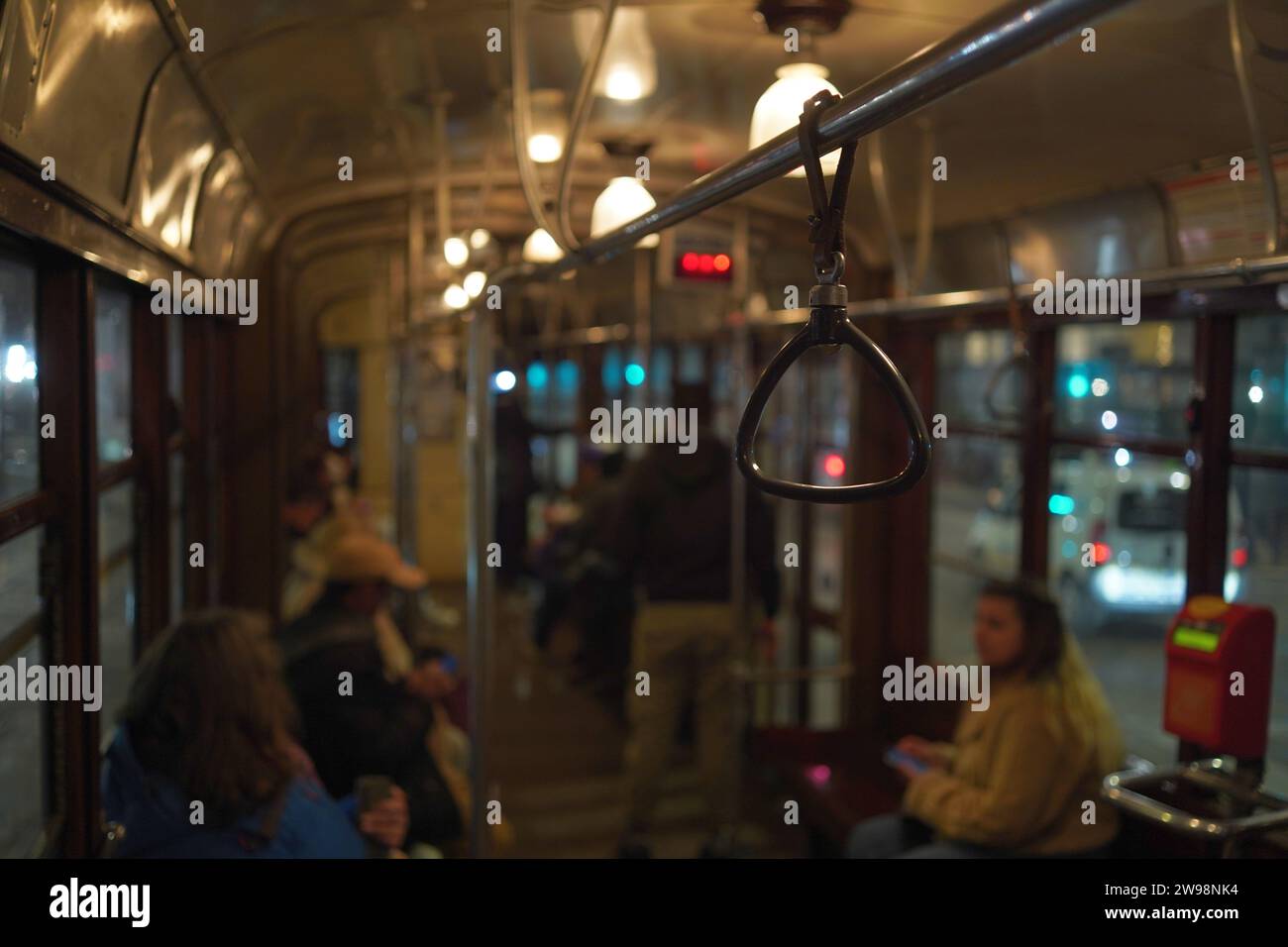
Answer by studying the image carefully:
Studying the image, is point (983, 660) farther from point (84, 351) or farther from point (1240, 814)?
point (84, 351)

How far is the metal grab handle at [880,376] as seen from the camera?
108 cm

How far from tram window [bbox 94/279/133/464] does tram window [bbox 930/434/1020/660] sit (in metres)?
2.86

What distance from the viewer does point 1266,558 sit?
2.88m

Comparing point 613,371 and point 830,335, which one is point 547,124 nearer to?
point 830,335

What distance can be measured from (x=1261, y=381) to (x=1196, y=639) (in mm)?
706

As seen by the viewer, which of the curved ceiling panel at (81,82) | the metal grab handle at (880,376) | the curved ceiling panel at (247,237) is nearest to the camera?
the metal grab handle at (880,376)

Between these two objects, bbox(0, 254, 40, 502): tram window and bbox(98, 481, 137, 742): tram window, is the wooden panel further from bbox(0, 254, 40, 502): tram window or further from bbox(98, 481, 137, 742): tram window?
bbox(98, 481, 137, 742): tram window

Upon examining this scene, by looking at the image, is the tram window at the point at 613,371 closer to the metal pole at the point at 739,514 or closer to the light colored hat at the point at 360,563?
the metal pole at the point at 739,514

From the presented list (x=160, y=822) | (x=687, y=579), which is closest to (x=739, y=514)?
(x=687, y=579)

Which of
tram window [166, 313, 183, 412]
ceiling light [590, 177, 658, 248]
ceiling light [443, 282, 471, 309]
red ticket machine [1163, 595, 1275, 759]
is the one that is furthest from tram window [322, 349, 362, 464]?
red ticket machine [1163, 595, 1275, 759]

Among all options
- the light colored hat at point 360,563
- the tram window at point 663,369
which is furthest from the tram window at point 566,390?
the light colored hat at point 360,563

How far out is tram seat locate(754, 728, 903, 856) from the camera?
13.3 ft

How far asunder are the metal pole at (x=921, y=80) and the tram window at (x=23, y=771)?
1589mm

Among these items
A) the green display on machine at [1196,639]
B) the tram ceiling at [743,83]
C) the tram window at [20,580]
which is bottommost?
the green display on machine at [1196,639]
